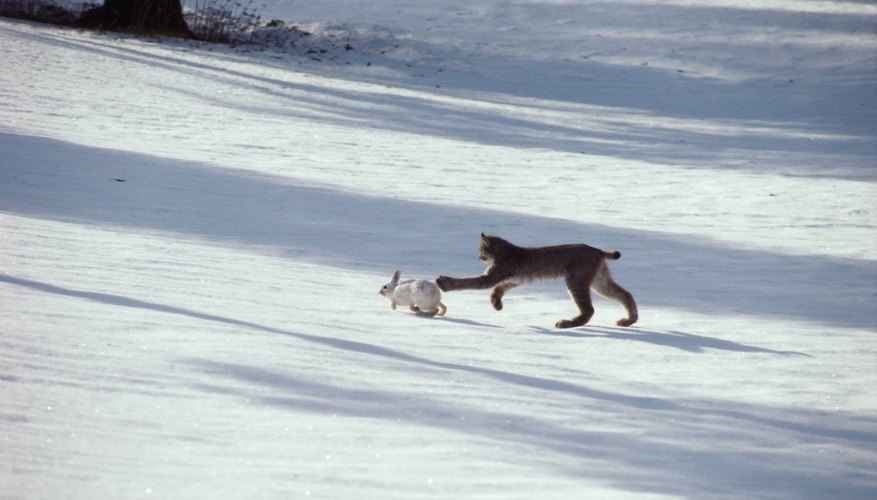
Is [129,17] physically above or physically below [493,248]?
above

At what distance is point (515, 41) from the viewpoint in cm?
2609

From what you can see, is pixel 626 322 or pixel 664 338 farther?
pixel 626 322

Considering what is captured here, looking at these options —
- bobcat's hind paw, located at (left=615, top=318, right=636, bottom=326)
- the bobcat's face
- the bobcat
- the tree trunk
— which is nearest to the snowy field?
bobcat's hind paw, located at (left=615, top=318, right=636, bottom=326)

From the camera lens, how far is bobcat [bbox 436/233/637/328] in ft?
24.5

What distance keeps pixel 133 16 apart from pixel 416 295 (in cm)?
1775

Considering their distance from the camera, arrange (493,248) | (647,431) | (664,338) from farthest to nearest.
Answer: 1. (493,248)
2. (664,338)
3. (647,431)

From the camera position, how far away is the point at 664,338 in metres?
7.19

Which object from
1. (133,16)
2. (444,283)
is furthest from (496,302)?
(133,16)

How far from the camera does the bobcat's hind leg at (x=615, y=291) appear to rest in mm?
7570

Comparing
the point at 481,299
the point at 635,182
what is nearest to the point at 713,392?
the point at 481,299

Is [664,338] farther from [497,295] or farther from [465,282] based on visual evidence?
[465,282]

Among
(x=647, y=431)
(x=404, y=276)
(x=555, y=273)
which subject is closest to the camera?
(x=647, y=431)

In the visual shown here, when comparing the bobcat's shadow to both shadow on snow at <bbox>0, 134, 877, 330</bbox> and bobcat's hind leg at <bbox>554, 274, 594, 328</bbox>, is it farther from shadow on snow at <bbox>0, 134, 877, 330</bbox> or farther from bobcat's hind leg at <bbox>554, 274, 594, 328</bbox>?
shadow on snow at <bbox>0, 134, 877, 330</bbox>

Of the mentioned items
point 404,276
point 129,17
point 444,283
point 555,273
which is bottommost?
point 404,276
